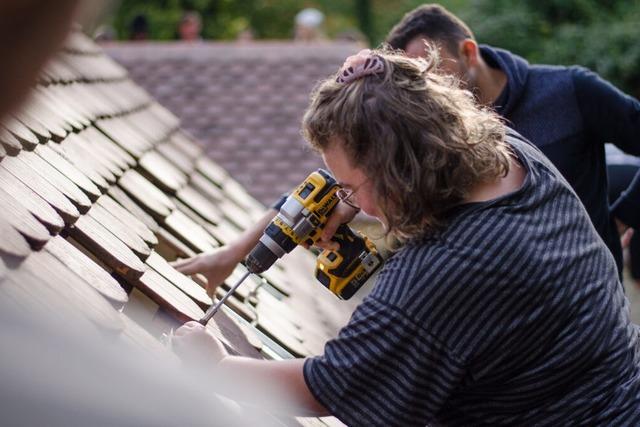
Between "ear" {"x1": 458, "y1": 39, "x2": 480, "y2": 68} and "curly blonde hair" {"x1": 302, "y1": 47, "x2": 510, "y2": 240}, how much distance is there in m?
1.71

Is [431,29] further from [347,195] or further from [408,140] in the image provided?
[408,140]

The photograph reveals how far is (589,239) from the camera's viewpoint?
2303mm

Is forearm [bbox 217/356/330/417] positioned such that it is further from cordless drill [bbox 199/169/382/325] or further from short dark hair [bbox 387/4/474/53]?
short dark hair [bbox 387/4/474/53]

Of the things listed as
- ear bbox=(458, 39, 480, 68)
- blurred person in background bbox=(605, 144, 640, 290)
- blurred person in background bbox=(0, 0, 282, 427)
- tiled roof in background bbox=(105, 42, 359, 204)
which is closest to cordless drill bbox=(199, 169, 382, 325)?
ear bbox=(458, 39, 480, 68)

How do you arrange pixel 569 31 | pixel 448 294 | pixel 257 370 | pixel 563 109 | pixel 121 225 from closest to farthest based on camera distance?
pixel 448 294 < pixel 257 370 < pixel 121 225 < pixel 563 109 < pixel 569 31

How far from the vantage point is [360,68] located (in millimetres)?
2201

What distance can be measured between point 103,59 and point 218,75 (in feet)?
21.2

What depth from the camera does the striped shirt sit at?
6.76 ft

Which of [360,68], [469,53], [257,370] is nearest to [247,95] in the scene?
[469,53]

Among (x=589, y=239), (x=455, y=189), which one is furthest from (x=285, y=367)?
(x=589, y=239)

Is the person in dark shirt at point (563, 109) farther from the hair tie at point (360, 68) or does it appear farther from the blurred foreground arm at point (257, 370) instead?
the blurred foreground arm at point (257, 370)

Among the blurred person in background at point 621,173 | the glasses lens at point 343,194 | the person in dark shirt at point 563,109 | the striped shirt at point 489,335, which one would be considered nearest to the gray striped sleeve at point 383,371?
the striped shirt at point 489,335

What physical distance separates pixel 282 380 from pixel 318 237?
597 millimetres

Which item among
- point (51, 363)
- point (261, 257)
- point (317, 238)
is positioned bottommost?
point (261, 257)
